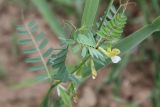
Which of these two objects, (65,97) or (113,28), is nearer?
(113,28)

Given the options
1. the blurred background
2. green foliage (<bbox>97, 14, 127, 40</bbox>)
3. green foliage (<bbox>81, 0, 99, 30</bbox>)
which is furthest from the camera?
the blurred background

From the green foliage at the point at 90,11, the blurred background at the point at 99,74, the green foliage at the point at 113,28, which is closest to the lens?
the green foliage at the point at 113,28

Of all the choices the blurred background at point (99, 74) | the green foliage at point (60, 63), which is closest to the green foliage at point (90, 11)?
the green foliage at point (60, 63)

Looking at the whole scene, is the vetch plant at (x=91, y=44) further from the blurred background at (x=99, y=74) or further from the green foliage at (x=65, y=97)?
the blurred background at (x=99, y=74)

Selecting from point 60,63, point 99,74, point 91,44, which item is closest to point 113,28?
point 91,44

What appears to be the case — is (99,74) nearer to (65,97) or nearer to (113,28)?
(65,97)

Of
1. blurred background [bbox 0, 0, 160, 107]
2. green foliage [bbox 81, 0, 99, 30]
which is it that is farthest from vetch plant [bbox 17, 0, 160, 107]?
blurred background [bbox 0, 0, 160, 107]

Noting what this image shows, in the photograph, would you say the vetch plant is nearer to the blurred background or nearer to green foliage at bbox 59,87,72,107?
green foliage at bbox 59,87,72,107

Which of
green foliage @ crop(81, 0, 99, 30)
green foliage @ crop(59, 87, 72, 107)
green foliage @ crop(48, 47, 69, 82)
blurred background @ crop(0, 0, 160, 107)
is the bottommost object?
blurred background @ crop(0, 0, 160, 107)

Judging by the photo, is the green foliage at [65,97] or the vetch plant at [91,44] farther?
the green foliage at [65,97]

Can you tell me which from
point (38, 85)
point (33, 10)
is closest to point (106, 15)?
point (38, 85)
